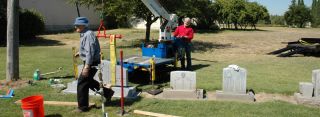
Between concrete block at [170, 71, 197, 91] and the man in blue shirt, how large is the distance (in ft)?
6.94

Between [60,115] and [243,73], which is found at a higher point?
[243,73]

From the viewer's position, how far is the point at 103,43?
24.4 m

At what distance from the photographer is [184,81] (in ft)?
29.0

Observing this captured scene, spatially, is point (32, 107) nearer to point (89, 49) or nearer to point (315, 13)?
point (89, 49)

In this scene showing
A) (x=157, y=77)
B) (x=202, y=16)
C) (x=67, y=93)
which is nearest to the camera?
(x=67, y=93)

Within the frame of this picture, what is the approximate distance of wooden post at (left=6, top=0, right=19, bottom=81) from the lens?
10.0 m

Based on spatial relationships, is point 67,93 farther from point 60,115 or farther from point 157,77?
point 157,77

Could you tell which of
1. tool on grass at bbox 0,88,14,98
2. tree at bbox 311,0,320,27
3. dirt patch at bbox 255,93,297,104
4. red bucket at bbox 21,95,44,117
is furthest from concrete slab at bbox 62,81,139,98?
tree at bbox 311,0,320,27

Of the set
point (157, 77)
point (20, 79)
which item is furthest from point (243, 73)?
point (20, 79)

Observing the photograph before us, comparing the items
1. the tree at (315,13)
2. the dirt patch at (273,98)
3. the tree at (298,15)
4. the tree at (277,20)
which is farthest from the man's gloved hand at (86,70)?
the tree at (277,20)

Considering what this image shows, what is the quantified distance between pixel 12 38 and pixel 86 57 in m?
3.90

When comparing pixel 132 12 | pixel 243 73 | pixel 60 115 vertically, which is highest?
pixel 132 12

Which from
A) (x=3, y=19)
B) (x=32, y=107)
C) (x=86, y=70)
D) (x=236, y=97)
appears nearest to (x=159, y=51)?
(x=236, y=97)

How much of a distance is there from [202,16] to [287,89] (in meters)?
31.3
